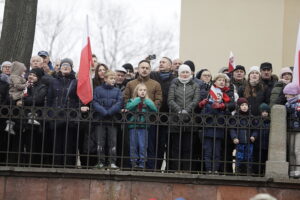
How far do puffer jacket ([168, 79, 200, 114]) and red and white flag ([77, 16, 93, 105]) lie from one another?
1.36 metres

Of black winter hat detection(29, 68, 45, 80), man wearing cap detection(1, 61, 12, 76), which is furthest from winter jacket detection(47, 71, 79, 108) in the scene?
man wearing cap detection(1, 61, 12, 76)

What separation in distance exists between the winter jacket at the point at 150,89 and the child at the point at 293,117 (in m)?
2.10

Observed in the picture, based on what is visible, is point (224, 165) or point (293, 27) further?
point (293, 27)

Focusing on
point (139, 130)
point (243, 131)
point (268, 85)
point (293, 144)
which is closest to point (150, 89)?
point (139, 130)

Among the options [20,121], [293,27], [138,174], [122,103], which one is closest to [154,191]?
[138,174]

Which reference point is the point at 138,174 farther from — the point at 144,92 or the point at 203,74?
the point at 203,74

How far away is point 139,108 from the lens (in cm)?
1473

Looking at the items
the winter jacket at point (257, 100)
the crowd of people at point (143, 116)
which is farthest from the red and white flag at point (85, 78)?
the winter jacket at point (257, 100)

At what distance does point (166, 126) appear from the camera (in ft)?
49.0

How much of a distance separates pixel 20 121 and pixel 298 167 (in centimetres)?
458

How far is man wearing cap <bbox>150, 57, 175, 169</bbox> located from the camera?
1509cm

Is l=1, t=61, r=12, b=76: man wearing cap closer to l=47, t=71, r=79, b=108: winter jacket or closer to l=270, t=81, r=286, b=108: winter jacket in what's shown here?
l=47, t=71, r=79, b=108: winter jacket

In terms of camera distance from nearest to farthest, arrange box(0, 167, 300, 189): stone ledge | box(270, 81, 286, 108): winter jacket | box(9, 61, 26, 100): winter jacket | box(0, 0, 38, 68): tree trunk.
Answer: box(0, 167, 300, 189): stone ledge < box(9, 61, 26, 100): winter jacket < box(270, 81, 286, 108): winter jacket < box(0, 0, 38, 68): tree trunk

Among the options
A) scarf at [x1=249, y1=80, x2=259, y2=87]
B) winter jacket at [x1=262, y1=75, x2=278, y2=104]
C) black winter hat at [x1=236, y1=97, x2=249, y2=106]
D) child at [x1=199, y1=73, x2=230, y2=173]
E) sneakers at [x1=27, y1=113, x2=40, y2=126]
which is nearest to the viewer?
sneakers at [x1=27, y1=113, x2=40, y2=126]
